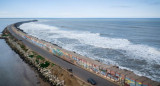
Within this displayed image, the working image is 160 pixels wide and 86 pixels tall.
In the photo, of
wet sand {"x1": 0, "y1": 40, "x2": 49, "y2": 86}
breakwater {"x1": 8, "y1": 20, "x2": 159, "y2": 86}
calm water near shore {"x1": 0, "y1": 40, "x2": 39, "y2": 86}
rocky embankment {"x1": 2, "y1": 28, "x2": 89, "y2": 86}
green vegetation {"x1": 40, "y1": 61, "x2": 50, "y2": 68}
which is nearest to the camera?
breakwater {"x1": 8, "y1": 20, "x2": 159, "y2": 86}

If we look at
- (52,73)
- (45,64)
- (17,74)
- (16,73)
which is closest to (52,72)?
(52,73)

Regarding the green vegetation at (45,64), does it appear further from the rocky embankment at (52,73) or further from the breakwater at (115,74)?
the breakwater at (115,74)

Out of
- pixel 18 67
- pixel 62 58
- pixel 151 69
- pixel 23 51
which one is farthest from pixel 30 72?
pixel 151 69

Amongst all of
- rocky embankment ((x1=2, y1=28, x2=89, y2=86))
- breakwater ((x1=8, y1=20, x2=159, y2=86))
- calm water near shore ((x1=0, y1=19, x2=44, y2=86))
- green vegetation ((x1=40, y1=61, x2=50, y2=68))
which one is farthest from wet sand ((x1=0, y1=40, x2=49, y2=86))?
breakwater ((x1=8, y1=20, x2=159, y2=86))

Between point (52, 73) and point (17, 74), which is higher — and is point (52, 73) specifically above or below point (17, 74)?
above

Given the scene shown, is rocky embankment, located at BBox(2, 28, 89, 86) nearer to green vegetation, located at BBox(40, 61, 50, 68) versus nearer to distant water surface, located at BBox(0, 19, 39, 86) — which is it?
green vegetation, located at BBox(40, 61, 50, 68)

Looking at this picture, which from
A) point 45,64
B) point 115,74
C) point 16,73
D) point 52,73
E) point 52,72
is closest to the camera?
point 115,74

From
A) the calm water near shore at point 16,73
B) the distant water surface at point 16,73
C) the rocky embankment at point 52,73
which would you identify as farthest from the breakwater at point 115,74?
the distant water surface at point 16,73

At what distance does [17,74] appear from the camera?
3092 cm

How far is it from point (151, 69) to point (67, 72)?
23.4m

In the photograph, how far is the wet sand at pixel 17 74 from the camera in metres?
26.9

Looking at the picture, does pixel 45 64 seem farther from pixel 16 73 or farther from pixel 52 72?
pixel 16 73

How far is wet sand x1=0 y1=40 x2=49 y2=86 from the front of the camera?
26.9 meters

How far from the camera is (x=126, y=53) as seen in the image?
4544cm
